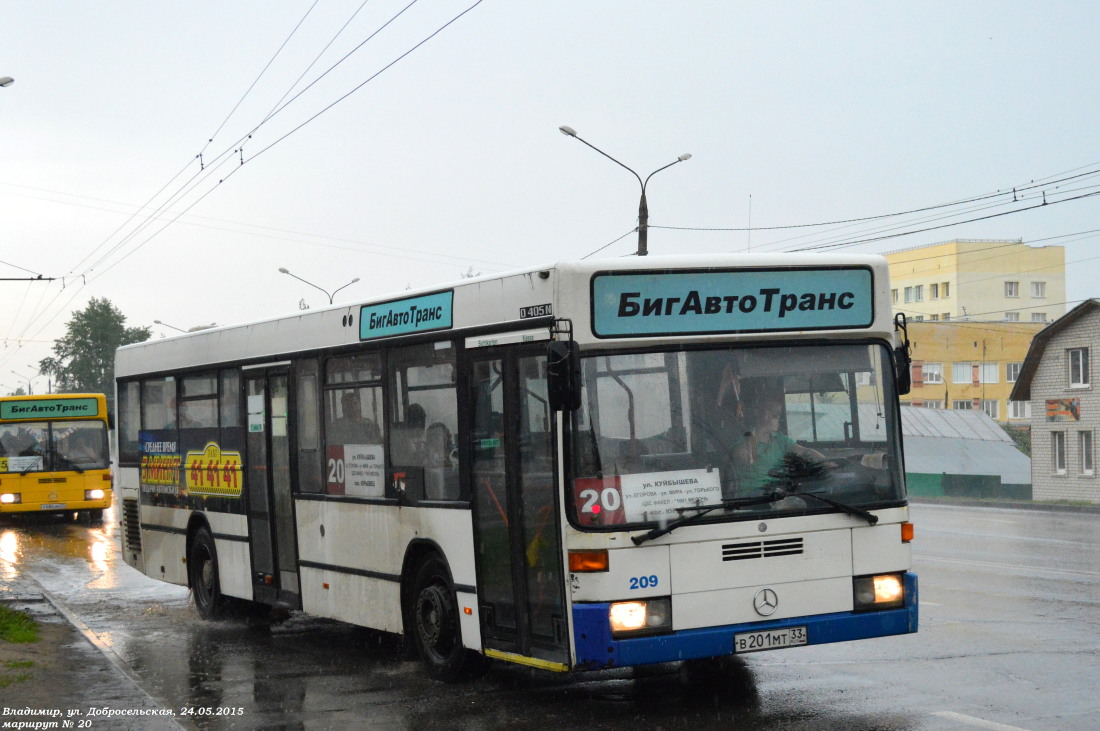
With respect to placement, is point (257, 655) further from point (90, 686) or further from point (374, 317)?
point (374, 317)

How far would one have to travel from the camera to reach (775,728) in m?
7.39

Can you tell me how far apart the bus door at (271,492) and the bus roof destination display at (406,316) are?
1.66m

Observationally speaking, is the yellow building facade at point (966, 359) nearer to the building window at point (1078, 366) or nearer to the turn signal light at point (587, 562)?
the building window at point (1078, 366)

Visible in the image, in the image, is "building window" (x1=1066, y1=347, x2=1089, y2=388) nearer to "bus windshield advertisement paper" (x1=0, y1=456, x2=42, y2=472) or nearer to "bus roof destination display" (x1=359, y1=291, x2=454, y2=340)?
"bus windshield advertisement paper" (x1=0, y1=456, x2=42, y2=472)

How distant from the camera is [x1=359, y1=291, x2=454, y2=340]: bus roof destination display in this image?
9.34 meters

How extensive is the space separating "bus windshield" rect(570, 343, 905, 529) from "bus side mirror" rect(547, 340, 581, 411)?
0.97ft

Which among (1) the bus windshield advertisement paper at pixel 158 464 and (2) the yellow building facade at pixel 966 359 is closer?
(1) the bus windshield advertisement paper at pixel 158 464

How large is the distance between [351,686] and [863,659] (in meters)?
3.69

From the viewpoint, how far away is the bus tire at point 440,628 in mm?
9117

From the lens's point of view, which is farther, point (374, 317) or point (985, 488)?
point (985, 488)

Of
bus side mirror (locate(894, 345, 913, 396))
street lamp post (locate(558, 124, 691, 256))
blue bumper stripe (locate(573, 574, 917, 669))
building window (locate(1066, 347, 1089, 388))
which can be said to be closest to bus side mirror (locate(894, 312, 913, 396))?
bus side mirror (locate(894, 345, 913, 396))

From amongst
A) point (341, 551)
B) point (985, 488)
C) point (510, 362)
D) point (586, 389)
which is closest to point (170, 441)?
point (341, 551)

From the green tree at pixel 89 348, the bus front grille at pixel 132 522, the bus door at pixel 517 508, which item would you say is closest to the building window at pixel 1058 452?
the bus front grille at pixel 132 522

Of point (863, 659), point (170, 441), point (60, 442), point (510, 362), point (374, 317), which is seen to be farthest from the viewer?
point (60, 442)
